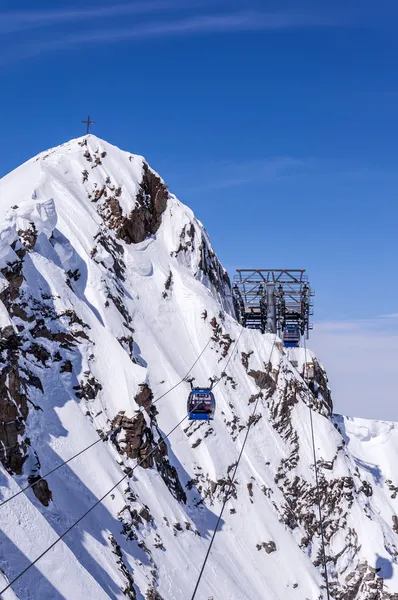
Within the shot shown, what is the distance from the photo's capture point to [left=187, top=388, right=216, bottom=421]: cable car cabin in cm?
4897

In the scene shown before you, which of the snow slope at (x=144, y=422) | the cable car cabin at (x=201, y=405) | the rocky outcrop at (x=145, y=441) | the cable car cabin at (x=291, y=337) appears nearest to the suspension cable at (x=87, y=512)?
the rocky outcrop at (x=145, y=441)

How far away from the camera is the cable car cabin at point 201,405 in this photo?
49.0 m

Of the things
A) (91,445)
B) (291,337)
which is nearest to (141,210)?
(291,337)

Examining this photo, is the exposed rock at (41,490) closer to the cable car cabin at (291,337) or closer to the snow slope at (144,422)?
the snow slope at (144,422)

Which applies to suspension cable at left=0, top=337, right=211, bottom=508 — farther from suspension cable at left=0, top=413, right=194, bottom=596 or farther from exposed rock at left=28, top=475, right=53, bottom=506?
Result: suspension cable at left=0, top=413, right=194, bottom=596

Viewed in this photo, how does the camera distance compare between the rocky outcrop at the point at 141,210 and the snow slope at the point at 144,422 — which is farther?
the rocky outcrop at the point at 141,210

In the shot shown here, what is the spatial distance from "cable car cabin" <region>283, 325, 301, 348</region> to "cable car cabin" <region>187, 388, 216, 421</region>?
74.9ft

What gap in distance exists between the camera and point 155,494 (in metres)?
46.8

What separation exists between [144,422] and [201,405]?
13.3 feet

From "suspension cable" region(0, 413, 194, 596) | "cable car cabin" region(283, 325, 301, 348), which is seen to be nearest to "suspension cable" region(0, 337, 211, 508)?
"suspension cable" region(0, 413, 194, 596)

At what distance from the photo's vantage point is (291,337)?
7144cm

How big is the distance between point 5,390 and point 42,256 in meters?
14.2

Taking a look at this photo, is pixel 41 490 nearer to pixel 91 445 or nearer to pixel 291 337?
pixel 91 445

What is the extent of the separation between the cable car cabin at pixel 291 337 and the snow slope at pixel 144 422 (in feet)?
10.5
